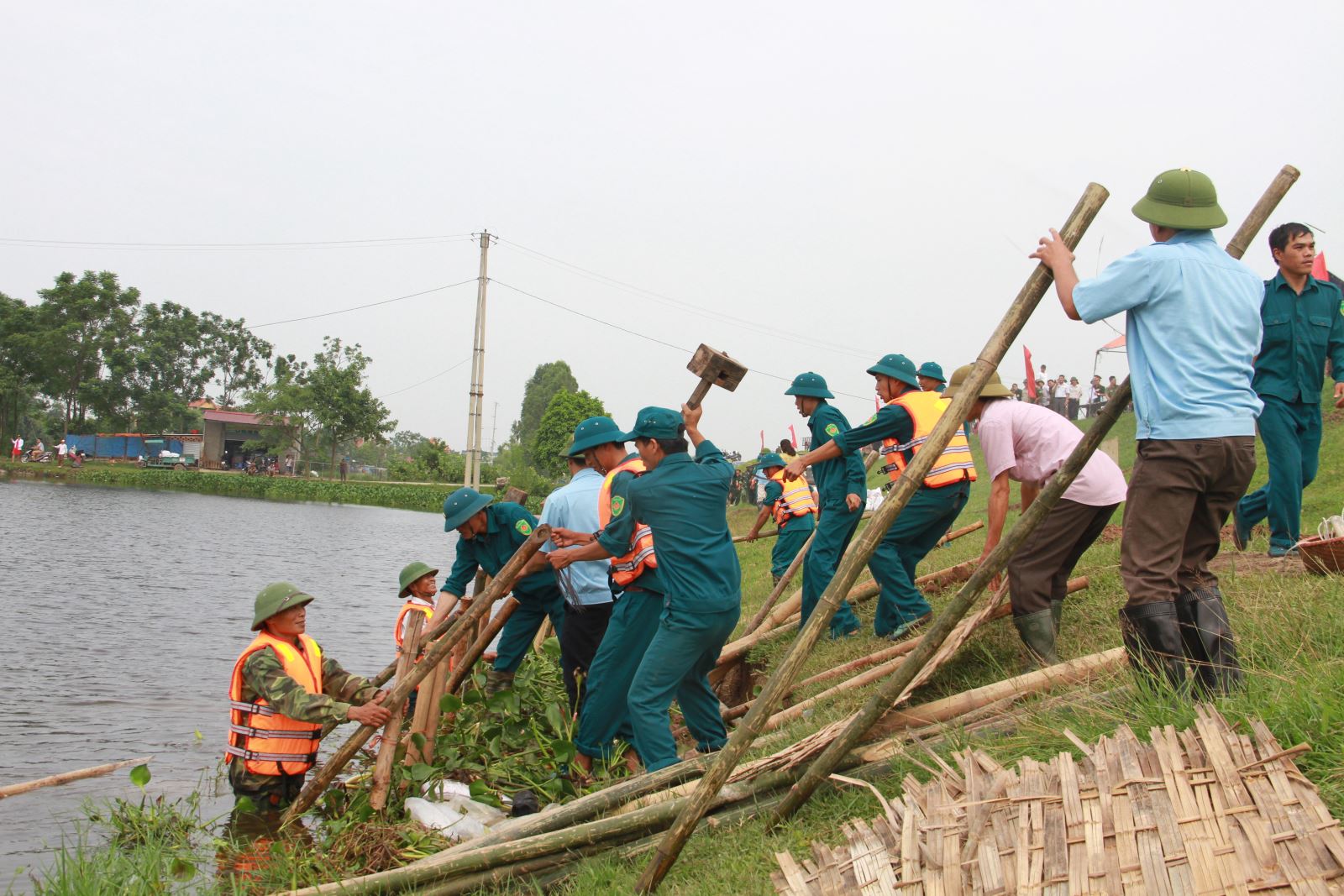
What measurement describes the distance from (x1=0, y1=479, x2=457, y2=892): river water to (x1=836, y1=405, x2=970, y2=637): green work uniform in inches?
187

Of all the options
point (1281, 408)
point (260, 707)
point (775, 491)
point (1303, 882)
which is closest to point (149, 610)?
point (775, 491)

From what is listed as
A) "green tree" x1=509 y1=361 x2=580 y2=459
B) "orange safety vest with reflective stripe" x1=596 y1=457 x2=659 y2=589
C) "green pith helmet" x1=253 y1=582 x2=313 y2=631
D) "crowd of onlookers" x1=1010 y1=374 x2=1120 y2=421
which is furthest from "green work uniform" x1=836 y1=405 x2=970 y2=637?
"green tree" x1=509 y1=361 x2=580 y2=459

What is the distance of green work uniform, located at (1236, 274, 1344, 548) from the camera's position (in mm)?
Result: 6312

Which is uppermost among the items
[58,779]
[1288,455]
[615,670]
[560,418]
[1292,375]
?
[560,418]

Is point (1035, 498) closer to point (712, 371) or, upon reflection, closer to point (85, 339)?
point (712, 371)

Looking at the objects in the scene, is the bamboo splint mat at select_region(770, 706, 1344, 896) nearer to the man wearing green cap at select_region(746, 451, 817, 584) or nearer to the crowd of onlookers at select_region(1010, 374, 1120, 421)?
the man wearing green cap at select_region(746, 451, 817, 584)

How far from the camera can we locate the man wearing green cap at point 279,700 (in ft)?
20.0

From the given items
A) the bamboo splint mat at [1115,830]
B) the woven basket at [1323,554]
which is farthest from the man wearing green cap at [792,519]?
the bamboo splint mat at [1115,830]

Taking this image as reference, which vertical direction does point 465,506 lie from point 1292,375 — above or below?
below

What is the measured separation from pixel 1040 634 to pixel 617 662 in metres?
2.45

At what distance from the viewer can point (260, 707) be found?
20.6ft

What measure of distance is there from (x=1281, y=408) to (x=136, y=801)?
7.77m

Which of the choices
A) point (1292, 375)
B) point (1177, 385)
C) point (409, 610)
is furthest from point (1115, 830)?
point (409, 610)

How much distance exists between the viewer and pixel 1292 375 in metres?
6.31
